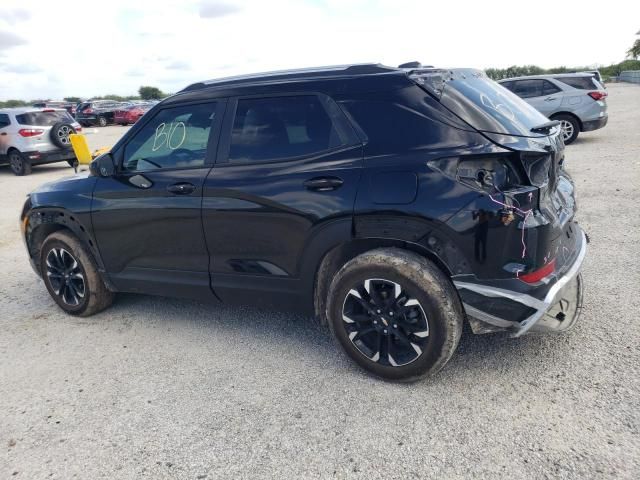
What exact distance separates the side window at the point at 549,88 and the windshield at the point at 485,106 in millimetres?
10137

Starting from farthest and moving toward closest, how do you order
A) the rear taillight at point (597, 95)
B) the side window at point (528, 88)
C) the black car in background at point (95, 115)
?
1. the black car in background at point (95, 115)
2. the side window at point (528, 88)
3. the rear taillight at point (597, 95)

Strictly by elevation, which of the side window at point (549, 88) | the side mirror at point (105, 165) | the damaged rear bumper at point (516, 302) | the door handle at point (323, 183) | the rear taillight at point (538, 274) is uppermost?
the side mirror at point (105, 165)

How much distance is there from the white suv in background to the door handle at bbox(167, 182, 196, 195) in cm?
1148

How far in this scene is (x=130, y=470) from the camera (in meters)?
2.54

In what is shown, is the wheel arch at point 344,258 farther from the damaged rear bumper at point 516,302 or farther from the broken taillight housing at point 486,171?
the broken taillight housing at point 486,171

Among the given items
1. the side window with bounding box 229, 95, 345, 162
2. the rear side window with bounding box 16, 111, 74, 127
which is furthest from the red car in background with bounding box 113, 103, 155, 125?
the side window with bounding box 229, 95, 345, 162

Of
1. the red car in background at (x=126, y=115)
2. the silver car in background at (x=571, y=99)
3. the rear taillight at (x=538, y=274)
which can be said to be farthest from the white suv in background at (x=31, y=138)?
the red car in background at (x=126, y=115)

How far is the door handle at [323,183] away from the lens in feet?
9.96

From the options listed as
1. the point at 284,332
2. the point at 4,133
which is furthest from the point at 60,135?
the point at 284,332

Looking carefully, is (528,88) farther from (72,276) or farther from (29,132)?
(29,132)

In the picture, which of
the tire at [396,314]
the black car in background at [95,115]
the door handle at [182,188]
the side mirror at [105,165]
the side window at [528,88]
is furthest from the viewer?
the black car in background at [95,115]

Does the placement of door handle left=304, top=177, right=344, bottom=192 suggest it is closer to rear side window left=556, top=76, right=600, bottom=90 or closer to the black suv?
the black suv

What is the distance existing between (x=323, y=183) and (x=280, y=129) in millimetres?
551

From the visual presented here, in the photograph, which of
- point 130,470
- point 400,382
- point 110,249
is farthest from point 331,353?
point 110,249
